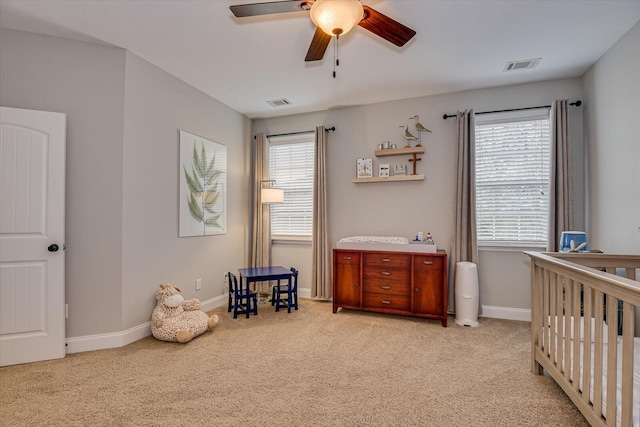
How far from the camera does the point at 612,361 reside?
1290 millimetres

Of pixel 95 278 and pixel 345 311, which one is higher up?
pixel 95 278

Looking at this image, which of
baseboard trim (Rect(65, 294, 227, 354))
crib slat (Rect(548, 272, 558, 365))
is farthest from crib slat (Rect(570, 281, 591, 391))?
baseboard trim (Rect(65, 294, 227, 354))

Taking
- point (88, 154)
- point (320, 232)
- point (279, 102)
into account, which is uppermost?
point (279, 102)

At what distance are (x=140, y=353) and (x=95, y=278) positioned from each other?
2.46 feet

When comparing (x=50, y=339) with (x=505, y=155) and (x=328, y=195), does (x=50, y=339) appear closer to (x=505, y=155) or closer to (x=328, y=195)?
(x=328, y=195)

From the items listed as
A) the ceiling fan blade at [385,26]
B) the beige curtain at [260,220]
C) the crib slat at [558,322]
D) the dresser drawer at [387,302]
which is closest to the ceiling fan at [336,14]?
the ceiling fan blade at [385,26]

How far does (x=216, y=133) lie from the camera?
12.9 ft

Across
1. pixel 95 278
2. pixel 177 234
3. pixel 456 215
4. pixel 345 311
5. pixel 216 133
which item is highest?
pixel 216 133

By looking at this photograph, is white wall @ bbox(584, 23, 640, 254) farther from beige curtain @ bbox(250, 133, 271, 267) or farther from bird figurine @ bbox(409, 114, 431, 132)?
beige curtain @ bbox(250, 133, 271, 267)

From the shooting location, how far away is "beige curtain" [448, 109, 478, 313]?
3.48 meters

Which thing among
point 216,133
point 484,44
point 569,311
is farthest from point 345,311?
point 484,44

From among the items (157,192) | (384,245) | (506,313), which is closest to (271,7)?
(157,192)

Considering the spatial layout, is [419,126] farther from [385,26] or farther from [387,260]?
[385,26]

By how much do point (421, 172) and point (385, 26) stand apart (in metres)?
2.20
